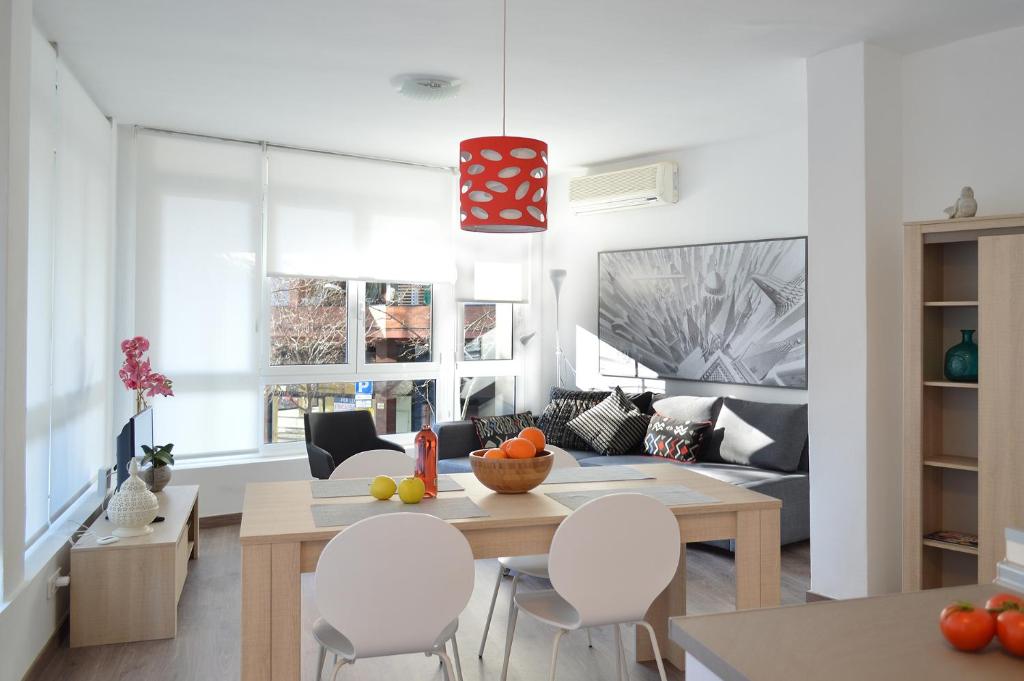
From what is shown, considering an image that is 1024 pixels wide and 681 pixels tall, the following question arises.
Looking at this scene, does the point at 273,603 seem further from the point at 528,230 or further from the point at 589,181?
the point at 589,181

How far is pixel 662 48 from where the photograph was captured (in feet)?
12.6

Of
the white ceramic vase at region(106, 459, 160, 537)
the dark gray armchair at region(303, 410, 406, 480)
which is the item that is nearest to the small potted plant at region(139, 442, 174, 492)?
the white ceramic vase at region(106, 459, 160, 537)

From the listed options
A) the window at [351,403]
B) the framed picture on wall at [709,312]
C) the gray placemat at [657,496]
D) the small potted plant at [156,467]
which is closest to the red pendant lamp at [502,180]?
the gray placemat at [657,496]

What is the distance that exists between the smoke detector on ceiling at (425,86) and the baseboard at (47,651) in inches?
122

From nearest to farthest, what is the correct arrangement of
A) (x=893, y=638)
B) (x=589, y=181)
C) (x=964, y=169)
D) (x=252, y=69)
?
1. (x=893, y=638)
2. (x=964, y=169)
3. (x=252, y=69)
4. (x=589, y=181)

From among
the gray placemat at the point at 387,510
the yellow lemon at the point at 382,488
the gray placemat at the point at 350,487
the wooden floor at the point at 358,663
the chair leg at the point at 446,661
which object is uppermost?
the yellow lemon at the point at 382,488

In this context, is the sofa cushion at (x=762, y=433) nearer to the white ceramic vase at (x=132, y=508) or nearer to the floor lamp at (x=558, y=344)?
the floor lamp at (x=558, y=344)

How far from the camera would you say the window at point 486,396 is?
6914 millimetres

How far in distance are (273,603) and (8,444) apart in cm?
126

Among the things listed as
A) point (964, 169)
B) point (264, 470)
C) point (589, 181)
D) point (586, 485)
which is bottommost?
point (264, 470)

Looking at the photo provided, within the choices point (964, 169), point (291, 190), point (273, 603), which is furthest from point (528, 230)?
point (291, 190)

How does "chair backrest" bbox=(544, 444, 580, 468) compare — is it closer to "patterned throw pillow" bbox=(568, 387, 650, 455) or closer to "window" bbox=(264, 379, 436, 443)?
"patterned throw pillow" bbox=(568, 387, 650, 455)

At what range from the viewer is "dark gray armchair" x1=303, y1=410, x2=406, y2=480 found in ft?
16.8

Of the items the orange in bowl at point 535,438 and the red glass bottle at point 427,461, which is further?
the orange in bowl at point 535,438
